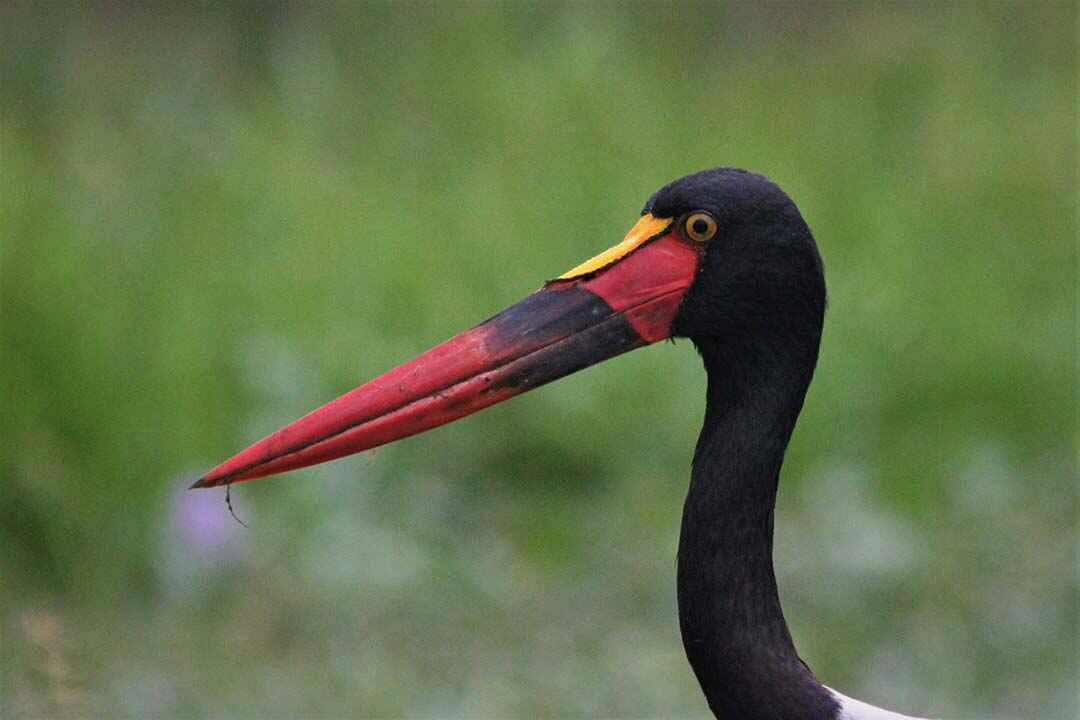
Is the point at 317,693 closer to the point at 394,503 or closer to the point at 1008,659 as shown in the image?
the point at 394,503

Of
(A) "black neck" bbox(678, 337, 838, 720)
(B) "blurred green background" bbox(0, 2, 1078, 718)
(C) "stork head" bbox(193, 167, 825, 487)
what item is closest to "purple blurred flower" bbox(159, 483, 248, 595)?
(B) "blurred green background" bbox(0, 2, 1078, 718)

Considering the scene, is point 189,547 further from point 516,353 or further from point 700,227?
point 700,227

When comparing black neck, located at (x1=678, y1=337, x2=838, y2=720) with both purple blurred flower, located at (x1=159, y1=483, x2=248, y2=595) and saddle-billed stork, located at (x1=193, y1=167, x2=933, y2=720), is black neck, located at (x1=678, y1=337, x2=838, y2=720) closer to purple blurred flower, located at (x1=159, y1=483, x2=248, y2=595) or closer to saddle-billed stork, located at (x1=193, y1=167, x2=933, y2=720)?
saddle-billed stork, located at (x1=193, y1=167, x2=933, y2=720)

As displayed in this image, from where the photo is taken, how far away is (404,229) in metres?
7.45

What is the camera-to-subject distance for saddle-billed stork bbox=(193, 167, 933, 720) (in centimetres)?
333

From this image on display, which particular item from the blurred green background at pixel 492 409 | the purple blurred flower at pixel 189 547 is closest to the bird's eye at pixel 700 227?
the blurred green background at pixel 492 409

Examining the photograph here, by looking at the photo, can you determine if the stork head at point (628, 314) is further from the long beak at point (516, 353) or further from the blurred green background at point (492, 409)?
the blurred green background at point (492, 409)

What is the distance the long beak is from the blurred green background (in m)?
1.04

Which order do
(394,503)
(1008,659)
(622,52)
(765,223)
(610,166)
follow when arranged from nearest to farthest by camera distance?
(765,223), (1008,659), (394,503), (610,166), (622,52)

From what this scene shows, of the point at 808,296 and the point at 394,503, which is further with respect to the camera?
the point at 394,503

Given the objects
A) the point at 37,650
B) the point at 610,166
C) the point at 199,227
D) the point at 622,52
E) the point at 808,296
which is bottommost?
the point at 37,650

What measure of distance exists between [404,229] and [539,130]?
0.70 m

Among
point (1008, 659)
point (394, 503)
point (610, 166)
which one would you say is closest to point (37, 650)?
point (394, 503)

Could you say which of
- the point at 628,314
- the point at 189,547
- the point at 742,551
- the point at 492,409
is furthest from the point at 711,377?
the point at 492,409
